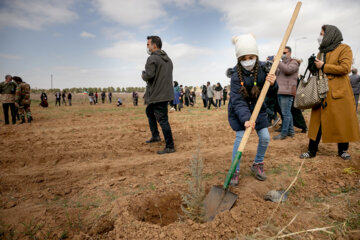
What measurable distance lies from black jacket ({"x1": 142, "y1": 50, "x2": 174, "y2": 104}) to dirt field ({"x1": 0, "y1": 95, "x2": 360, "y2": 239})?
1.14 m

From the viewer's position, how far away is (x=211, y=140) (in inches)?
201

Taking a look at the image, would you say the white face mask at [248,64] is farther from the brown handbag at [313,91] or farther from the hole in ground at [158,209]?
the hole in ground at [158,209]

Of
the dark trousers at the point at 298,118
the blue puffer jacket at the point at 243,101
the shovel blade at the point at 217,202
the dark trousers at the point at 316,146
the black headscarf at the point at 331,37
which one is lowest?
the shovel blade at the point at 217,202

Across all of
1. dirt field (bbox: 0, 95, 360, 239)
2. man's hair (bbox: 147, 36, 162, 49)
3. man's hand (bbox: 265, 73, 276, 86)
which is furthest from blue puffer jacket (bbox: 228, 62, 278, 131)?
man's hair (bbox: 147, 36, 162, 49)

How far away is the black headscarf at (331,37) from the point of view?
2928 millimetres

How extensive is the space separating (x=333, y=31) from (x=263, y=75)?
1.42m

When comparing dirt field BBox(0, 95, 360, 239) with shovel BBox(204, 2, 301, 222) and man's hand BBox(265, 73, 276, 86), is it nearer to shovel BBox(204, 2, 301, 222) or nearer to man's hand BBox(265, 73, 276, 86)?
shovel BBox(204, 2, 301, 222)

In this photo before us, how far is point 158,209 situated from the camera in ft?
7.51

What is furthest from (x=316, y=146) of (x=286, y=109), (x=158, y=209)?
(x=158, y=209)

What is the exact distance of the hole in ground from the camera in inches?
85.4

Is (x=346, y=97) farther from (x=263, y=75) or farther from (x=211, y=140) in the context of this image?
(x=211, y=140)

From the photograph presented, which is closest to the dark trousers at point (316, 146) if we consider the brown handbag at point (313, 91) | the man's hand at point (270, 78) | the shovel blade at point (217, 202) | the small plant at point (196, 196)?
the brown handbag at point (313, 91)

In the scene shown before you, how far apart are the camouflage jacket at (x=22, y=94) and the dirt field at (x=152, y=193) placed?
168 inches

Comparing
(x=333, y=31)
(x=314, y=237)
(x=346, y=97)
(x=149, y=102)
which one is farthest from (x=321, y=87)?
(x=149, y=102)
